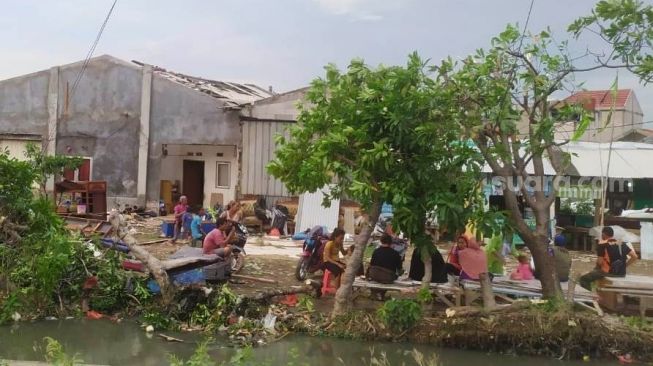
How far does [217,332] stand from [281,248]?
7.63 m

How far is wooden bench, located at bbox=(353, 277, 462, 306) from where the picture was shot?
8891 millimetres

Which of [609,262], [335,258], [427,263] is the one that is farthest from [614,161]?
[427,263]

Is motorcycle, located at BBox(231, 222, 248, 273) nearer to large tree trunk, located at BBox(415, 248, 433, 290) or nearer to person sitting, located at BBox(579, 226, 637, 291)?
large tree trunk, located at BBox(415, 248, 433, 290)

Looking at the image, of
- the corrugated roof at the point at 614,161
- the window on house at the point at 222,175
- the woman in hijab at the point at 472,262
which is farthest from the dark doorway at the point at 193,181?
the woman in hijab at the point at 472,262

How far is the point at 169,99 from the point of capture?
69.8 ft

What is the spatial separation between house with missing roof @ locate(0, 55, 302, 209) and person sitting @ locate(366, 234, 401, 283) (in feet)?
37.3

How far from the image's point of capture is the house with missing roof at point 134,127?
20938 millimetres

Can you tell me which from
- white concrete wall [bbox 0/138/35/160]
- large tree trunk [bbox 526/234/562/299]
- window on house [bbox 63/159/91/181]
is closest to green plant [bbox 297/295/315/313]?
large tree trunk [bbox 526/234/562/299]

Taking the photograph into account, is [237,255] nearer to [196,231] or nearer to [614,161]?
[196,231]

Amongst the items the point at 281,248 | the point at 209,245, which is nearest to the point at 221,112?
the point at 281,248

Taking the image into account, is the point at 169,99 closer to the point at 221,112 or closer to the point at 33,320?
the point at 221,112

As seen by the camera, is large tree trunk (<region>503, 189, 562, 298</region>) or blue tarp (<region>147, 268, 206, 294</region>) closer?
large tree trunk (<region>503, 189, 562, 298</region>)

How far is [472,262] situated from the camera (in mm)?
9219

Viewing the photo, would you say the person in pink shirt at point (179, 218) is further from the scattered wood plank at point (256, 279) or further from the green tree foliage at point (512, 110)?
the green tree foliage at point (512, 110)
